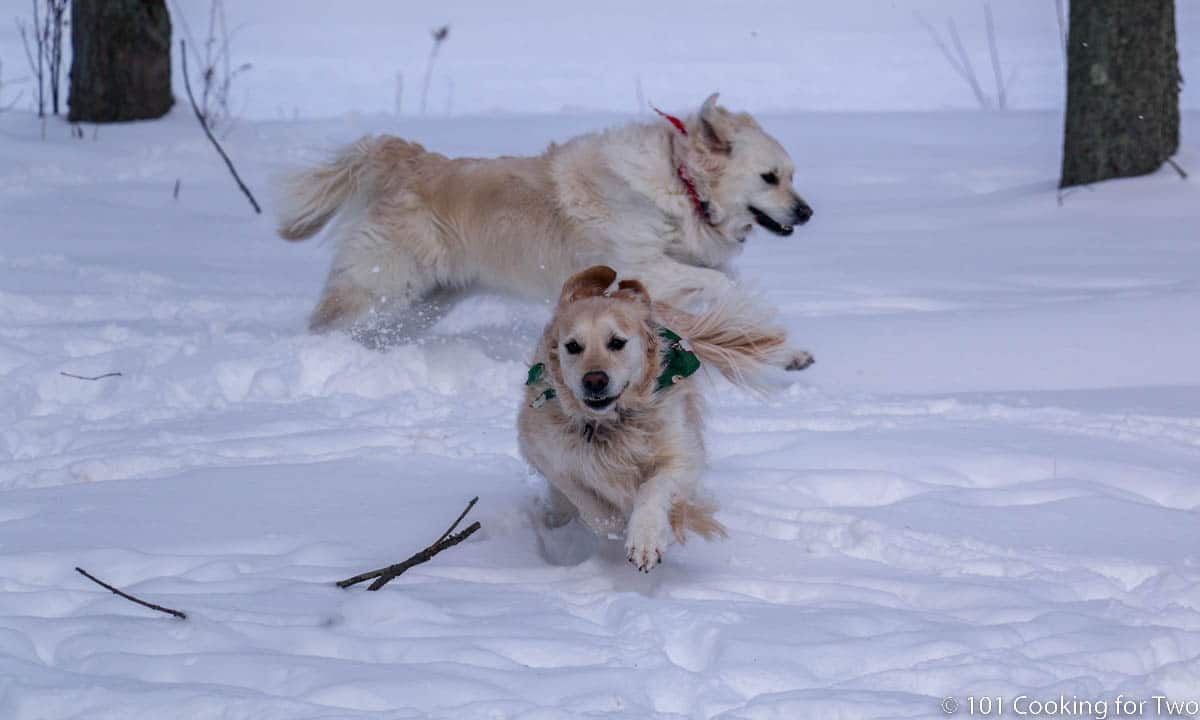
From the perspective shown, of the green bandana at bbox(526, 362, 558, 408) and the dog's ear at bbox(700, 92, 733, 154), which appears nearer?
the green bandana at bbox(526, 362, 558, 408)

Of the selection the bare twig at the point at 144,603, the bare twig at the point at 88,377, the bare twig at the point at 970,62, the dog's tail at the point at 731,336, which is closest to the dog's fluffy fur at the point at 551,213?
the bare twig at the point at 88,377

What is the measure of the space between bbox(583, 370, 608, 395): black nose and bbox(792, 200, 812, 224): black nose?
2851mm

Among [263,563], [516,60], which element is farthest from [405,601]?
[516,60]

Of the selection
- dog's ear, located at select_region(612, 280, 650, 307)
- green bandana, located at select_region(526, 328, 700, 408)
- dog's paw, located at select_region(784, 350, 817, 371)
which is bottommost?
dog's paw, located at select_region(784, 350, 817, 371)

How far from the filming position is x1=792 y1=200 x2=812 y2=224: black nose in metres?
6.11

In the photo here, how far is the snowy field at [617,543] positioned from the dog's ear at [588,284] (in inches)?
26.7

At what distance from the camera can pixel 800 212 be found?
6.12 meters

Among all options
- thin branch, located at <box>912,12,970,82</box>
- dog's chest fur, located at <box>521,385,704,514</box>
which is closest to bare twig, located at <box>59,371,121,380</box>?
Result: dog's chest fur, located at <box>521,385,704,514</box>

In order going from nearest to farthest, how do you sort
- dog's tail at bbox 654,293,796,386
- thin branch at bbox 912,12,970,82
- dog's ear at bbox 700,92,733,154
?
dog's tail at bbox 654,293,796,386, dog's ear at bbox 700,92,733,154, thin branch at bbox 912,12,970,82

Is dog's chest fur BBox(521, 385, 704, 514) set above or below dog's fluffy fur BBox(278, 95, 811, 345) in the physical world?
above

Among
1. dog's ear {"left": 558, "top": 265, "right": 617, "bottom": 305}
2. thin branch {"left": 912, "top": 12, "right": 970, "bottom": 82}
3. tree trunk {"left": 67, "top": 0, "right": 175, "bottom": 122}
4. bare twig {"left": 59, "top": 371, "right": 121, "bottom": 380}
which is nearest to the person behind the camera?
dog's ear {"left": 558, "top": 265, "right": 617, "bottom": 305}

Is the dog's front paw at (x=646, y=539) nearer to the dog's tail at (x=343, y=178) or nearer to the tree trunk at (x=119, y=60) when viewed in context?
the dog's tail at (x=343, y=178)

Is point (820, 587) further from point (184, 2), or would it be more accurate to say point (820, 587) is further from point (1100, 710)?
point (184, 2)

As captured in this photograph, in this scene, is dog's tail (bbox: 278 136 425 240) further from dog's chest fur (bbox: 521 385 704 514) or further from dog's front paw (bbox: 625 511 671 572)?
dog's front paw (bbox: 625 511 671 572)
